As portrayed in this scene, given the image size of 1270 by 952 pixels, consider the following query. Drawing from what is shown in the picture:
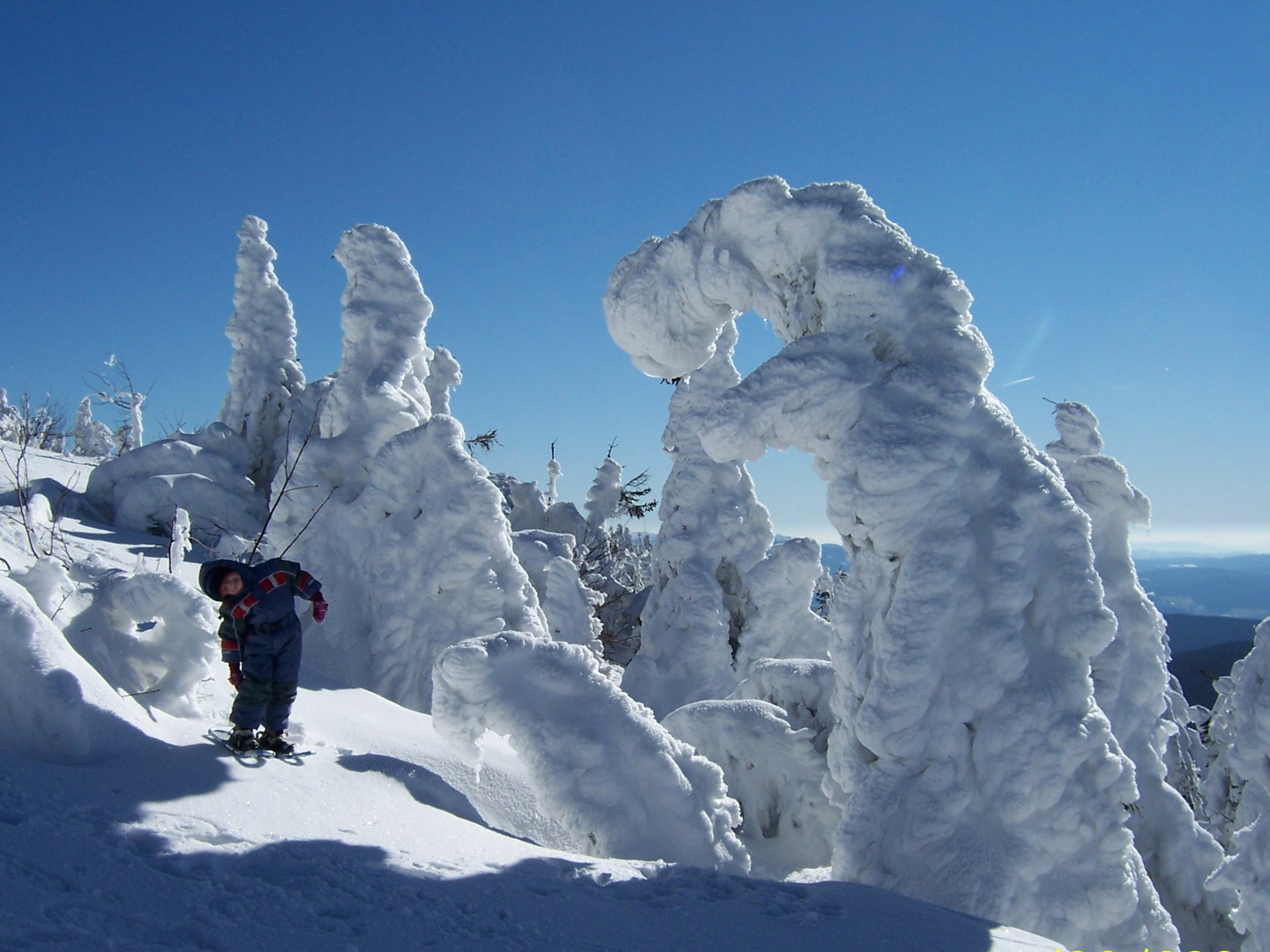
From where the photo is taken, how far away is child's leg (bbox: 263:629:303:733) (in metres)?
4.32

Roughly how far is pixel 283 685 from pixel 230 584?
668mm

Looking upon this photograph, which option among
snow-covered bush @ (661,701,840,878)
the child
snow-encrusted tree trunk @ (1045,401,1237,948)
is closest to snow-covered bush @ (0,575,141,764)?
the child

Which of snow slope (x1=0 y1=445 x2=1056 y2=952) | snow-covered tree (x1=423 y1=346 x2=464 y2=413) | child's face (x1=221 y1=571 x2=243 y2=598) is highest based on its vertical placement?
snow-covered tree (x1=423 y1=346 x2=464 y2=413)

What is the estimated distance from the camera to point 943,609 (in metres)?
4.70

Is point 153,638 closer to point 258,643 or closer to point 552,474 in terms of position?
point 258,643

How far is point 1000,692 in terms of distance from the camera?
4.62m

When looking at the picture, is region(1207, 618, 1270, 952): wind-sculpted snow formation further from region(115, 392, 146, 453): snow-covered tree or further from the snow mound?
region(115, 392, 146, 453): snow-covered tree

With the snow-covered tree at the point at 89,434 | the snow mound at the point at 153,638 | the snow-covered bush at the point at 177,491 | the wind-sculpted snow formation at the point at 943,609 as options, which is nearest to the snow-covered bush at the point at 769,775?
the wind-sculpted snow formation at the point at 943,609

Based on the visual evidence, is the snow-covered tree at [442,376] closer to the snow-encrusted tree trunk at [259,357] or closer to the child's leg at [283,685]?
the snow-encrusted tree trunk at [259,357]

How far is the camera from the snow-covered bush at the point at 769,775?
21.6 feet

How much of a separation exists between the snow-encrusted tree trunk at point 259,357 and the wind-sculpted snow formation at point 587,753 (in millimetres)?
12732

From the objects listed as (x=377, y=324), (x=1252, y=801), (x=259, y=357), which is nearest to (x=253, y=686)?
(x=1252, y=801)

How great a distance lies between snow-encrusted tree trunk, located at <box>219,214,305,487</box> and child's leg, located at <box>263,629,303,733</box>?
12.4 meters

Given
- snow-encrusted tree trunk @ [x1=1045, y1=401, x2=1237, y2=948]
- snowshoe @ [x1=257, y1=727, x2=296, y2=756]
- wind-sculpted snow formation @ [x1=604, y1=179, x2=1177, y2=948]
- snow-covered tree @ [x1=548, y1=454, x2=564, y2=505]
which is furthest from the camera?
snow-covered tree @ [x1=548, y1=454, x2=564, y2=505]
